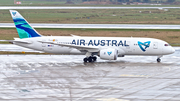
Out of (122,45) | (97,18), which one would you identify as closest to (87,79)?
(122,45)

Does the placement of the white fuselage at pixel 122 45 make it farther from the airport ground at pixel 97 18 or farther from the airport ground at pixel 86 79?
the airport ground at pixel 97 18

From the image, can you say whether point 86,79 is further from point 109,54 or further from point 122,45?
point 122,45

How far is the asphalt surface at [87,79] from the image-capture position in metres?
25.3

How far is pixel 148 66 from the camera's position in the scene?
39969mm

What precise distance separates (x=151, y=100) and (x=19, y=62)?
23.8 meters

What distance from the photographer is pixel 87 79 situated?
104 feet

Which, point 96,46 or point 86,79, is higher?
point 96,46

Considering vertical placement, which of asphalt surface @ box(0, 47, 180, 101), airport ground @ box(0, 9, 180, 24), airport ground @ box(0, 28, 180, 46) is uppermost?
airport ground @ box(0, 9, 180, 24)

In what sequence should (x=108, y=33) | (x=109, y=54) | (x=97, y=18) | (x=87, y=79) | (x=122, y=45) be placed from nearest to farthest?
1. (x=87, y=79)
2. (x=109, y=54)
3. (x=122, y=45)
4. (x=108, y=33)
5. (x=97, y=18)

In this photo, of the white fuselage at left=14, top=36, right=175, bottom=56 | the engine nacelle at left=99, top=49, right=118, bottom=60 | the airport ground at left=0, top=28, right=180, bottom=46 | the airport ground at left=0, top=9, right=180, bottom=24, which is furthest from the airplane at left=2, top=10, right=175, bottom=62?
the airport ground at left=0, top=9, right=180, bottom=24

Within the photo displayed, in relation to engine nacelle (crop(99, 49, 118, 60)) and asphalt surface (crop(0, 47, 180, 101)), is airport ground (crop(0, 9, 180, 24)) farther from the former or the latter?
engine nacelle (crop(99, 49, 118, 60))

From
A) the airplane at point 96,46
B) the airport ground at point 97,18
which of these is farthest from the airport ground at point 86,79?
the airport ground at point 97,18

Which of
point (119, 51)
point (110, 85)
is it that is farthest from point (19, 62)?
point (110, 85)

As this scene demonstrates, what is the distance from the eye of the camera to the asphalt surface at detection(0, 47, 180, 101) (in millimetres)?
25281
